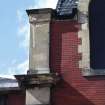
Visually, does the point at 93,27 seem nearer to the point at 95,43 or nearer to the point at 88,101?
the point at 95,43

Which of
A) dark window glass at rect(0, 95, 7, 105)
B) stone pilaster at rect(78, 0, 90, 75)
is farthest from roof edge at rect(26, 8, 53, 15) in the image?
dark window glass at rect(0, 95, 7, 105)

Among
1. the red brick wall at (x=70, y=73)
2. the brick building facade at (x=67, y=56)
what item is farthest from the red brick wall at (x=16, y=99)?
the red brick wall at (x=70, y=73)

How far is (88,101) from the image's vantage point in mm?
16609

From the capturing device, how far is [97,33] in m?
17.6

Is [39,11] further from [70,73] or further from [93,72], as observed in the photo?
[93,72]

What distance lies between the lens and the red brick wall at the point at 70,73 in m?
16.7

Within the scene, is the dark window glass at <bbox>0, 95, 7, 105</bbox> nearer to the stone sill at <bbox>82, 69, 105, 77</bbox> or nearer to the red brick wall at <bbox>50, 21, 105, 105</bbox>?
the red brick wall at <bbox>50, 21, 105, 105</bbox>

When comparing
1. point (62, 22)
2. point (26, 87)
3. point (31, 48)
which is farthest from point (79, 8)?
point (26, 87)

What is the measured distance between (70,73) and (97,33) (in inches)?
65.1

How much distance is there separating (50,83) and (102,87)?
1.61 m

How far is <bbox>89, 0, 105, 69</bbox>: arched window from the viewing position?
17281mm

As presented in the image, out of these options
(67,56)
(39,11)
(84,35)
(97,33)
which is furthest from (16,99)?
(97,33)

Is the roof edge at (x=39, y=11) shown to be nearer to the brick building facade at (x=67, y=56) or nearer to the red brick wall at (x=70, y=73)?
the brick building facade at (x=67, y=56)

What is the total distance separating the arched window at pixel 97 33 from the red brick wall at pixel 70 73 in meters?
0.47
